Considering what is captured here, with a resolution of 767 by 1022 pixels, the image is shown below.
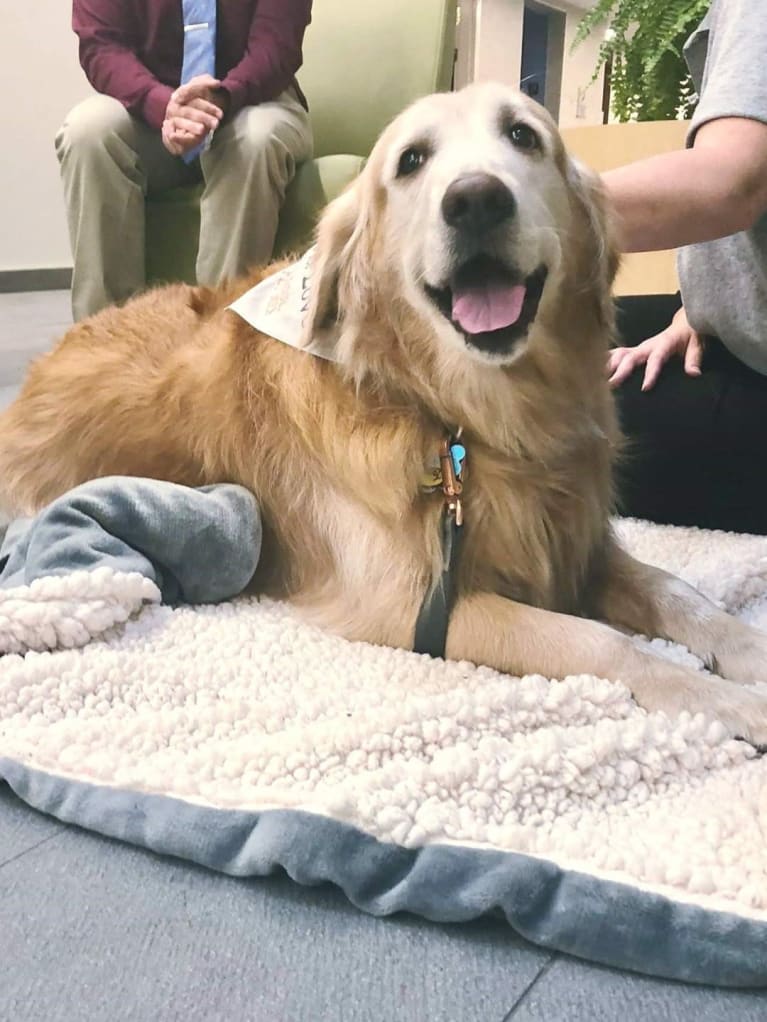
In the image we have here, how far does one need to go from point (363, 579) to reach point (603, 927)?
62 cm

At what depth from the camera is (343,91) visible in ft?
10.0

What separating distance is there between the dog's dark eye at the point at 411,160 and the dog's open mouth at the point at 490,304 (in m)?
0.19

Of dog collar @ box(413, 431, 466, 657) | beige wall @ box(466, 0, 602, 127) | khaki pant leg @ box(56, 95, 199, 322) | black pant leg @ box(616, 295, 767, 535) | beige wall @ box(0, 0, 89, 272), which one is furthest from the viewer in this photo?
beige wall @ box(466, 0, 602, 127)

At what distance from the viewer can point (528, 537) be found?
47.8 inches

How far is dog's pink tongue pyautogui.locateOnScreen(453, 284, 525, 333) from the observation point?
1128 millimetres

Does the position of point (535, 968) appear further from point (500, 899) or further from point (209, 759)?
point (209, 759)

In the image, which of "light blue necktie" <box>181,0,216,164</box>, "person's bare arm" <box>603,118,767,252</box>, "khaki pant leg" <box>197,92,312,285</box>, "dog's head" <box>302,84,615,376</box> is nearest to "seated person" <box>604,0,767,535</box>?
"person's bare arm" <box>603,118,767,252</box>

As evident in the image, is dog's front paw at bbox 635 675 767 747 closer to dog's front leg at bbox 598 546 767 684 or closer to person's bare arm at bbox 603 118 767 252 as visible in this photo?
dog's front leg at bbox 598 546 767 684

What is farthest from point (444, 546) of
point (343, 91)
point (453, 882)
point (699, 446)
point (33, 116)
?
point (33, 116)

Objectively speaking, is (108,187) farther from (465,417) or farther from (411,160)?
(465,417)

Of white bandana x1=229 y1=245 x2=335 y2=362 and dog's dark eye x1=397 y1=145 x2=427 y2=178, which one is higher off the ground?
dog's dark eye x1=397 y1=145 x2=427 y2=178

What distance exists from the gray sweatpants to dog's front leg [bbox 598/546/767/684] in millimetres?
1634

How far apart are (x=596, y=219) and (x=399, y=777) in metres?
0.84

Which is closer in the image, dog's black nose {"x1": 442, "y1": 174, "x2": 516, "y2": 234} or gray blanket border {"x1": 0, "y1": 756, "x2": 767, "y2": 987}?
gray blanket border {"x1": 0, "y1": 756, "x2": 767, "y2": 987}
